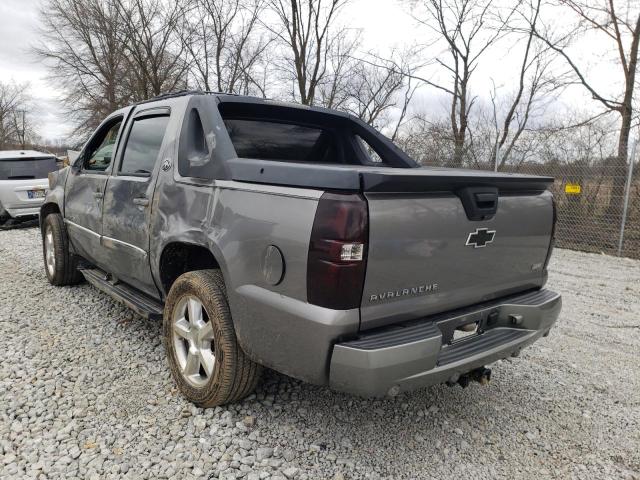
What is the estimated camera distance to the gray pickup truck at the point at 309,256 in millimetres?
1966

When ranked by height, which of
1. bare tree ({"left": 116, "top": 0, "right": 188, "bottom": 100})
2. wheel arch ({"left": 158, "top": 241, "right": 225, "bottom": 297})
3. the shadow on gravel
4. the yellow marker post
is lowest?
the shadow on gravel

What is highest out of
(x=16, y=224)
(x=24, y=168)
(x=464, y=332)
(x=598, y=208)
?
(x=24, y=168)

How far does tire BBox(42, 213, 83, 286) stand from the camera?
4.81 metres

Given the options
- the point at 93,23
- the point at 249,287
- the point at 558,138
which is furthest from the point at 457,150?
the point at 93,23

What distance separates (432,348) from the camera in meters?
2.06

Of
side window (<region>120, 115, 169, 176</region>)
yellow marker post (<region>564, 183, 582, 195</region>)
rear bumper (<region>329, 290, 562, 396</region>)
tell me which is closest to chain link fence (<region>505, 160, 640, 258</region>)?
yellow marker post (<region>564, 183, 582, 195</region>)

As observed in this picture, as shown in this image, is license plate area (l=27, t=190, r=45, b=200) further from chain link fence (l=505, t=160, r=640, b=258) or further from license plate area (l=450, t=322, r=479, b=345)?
chain link fence (l=505, t=160, r=640, b=258)

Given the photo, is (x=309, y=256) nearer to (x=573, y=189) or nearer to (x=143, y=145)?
(x=143, y=145)

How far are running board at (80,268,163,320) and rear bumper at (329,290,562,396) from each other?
1.67 metres

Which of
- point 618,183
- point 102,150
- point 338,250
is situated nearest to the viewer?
point 338,250

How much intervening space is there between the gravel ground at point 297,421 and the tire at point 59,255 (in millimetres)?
1104

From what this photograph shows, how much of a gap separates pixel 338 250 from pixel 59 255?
13.6 ft

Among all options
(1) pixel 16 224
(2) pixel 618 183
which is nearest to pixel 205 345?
(2) pixel 618 183

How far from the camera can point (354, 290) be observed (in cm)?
196
